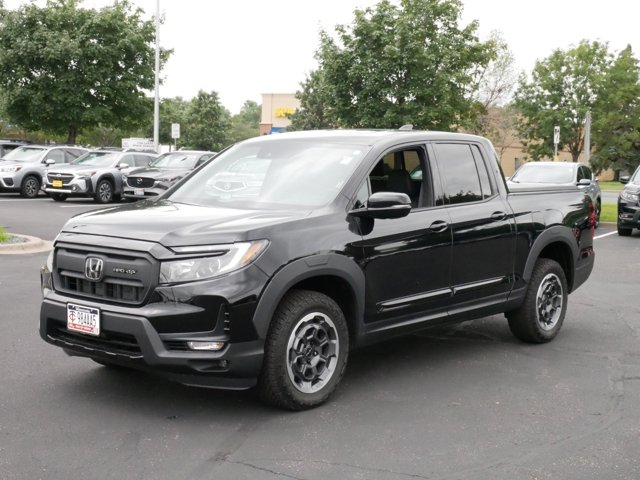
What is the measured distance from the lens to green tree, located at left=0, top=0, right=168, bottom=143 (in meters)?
32.7

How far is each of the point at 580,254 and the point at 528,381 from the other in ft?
6.56

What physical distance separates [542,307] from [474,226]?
136 cm

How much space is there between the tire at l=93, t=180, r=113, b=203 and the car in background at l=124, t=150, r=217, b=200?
675 millimetres

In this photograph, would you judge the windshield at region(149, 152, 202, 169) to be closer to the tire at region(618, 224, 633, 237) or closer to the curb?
the curb

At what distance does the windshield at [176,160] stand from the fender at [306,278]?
62.6 feet

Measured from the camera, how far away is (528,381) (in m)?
5.77

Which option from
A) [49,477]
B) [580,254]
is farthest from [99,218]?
[580,254]

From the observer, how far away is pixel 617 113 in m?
60.0

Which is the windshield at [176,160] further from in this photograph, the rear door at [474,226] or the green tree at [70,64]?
the rear door at [474,226]

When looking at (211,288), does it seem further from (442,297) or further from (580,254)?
(580,254)

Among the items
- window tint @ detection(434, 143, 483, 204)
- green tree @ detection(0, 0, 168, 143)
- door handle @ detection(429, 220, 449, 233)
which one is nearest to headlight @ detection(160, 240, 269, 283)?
door handle @ detection(429, 220, 449, 233)

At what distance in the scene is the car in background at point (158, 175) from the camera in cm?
2241

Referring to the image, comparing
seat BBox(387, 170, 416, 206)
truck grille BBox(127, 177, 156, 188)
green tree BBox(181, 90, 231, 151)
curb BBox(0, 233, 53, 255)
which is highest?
green tree BBox(181, 90, 231, 151)

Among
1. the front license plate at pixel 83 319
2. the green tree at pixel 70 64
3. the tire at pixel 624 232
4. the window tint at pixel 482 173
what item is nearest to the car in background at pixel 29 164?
the green tree at pixel 70 64
